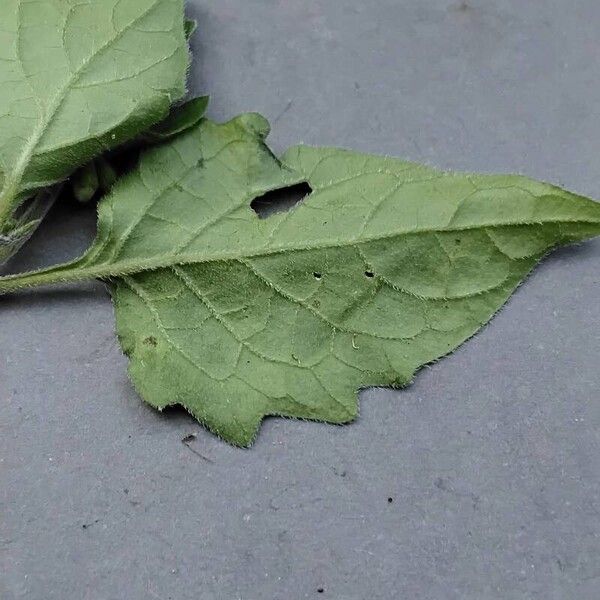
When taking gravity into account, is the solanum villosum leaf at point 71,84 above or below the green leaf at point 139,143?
above

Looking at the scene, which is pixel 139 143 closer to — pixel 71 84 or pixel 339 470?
pixel 71 84

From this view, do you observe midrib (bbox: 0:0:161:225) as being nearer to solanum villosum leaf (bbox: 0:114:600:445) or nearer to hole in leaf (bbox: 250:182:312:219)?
solanum villosum leaf (bbox: 0:114:600:445)

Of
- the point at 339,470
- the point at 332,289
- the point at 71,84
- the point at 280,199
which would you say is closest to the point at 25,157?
the point at 71,84

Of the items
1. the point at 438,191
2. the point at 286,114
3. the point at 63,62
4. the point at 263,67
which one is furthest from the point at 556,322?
the point at 63,62

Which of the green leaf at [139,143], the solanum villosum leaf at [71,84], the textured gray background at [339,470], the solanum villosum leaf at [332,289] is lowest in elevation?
the textured gray background at [339,470]

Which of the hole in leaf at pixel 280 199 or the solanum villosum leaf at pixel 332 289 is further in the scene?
the hole in leaf at pixel 280 199

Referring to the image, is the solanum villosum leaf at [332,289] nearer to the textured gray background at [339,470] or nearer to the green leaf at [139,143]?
the textured gray background at [339,470]

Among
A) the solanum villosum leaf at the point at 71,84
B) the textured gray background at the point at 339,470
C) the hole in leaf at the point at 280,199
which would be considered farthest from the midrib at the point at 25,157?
the hole in leaf at the point at 280,199
